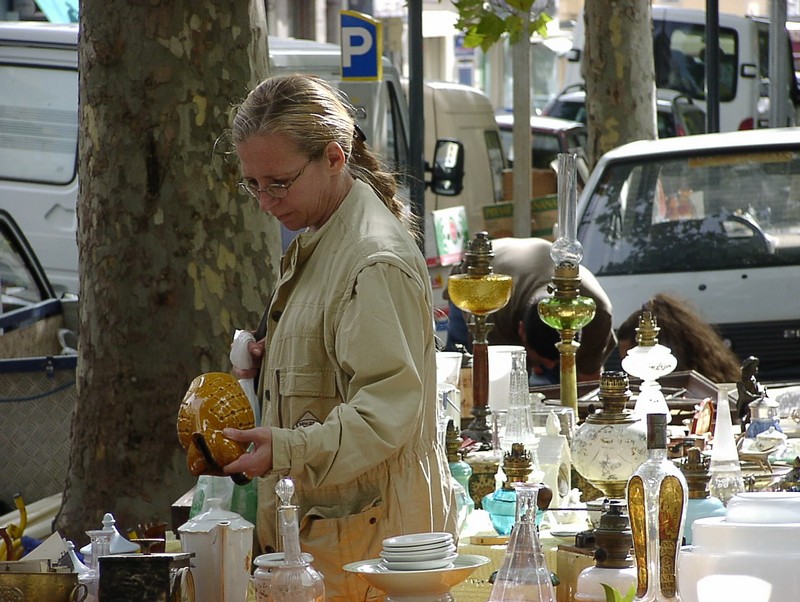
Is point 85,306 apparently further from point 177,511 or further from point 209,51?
point 177,511

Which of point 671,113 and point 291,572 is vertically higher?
point 671,113

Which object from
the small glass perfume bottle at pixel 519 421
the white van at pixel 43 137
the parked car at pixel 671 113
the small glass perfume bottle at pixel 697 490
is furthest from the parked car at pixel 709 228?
the parked car at pixel 671 113

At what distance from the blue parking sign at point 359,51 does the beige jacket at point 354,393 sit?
6.07m

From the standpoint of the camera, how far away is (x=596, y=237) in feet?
24.4

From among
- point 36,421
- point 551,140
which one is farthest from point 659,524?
point 551,140

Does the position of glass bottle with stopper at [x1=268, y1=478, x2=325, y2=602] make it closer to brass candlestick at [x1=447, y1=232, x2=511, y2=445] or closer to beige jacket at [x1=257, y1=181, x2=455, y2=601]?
beige jacket at [x1=257, y1=181, x2=455, y2=601]

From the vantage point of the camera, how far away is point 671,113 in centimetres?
1788

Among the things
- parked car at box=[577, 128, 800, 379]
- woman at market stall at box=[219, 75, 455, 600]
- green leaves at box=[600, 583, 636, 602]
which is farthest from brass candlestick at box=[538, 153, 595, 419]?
parked car at box=[577, 128, 800, 379]

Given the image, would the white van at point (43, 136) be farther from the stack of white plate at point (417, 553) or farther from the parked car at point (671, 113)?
the parked car at point (671, 113)

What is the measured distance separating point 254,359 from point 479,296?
1.34m

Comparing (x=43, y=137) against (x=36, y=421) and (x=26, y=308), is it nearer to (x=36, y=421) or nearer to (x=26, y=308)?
(x=26, y=308)

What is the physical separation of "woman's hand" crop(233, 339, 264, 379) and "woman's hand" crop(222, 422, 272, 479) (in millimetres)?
441

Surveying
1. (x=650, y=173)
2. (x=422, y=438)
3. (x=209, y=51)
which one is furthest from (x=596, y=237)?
(x=422, y=438)

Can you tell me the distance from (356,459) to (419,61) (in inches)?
255
